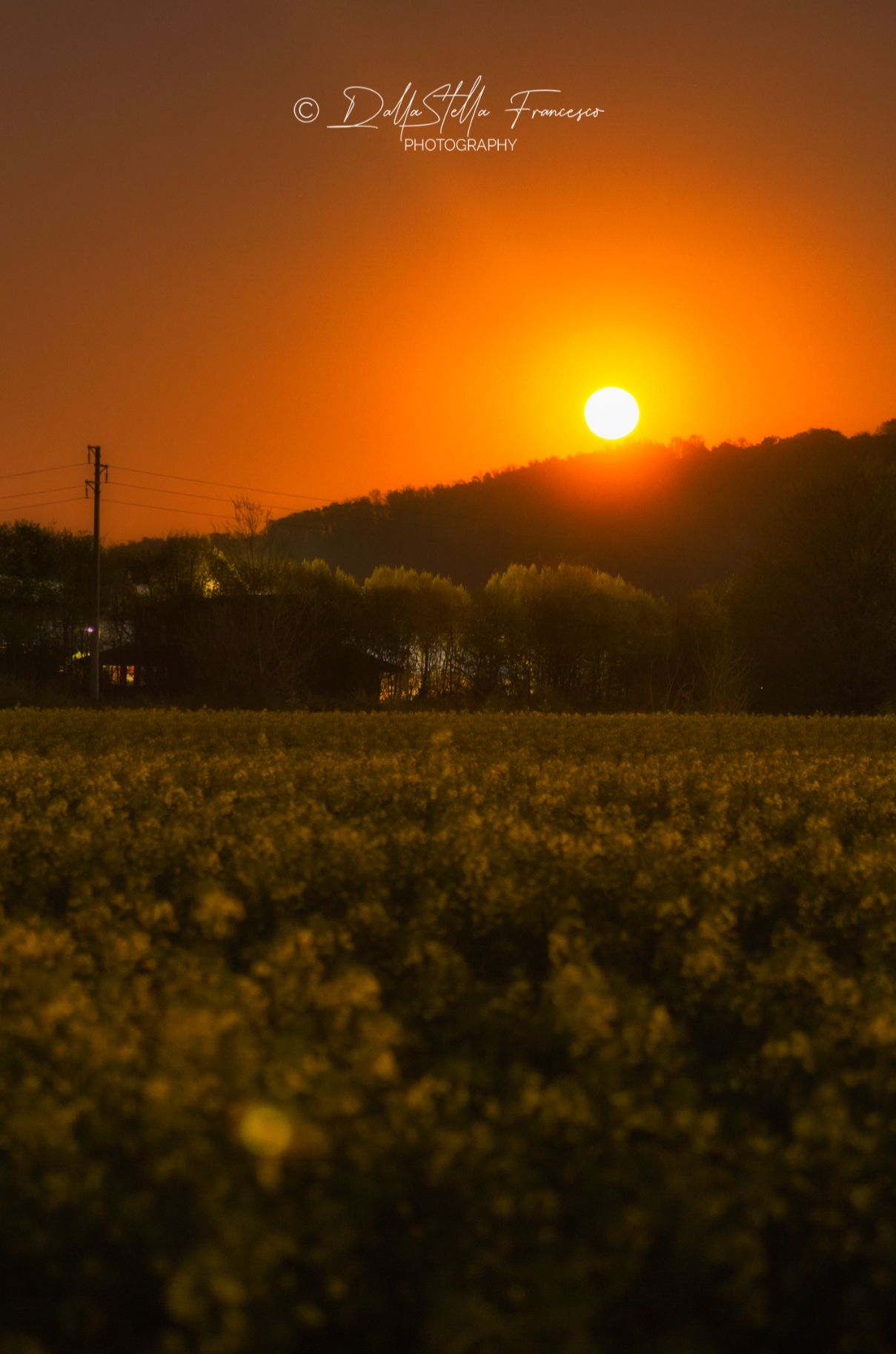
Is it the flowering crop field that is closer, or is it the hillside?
the flowering crop field

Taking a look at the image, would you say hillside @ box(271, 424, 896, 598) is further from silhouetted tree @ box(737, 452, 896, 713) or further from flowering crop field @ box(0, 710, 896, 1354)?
flowering crop field @ box(0, 710, 896, 1354)

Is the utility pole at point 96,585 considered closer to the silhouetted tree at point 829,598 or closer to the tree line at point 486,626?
the tree line at point 486,626

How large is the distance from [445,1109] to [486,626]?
147 feet

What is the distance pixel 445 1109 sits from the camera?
3.37 m

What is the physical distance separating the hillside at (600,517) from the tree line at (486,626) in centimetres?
747

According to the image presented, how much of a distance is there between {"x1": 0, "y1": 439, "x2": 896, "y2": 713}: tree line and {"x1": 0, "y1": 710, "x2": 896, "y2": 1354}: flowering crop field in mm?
38441

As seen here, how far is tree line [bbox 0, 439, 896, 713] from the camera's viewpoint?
46156 mm

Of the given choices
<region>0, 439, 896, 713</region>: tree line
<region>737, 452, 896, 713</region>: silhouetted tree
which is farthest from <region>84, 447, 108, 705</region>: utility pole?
<region>737, 452, 896, 713</region>: silhouetted tree

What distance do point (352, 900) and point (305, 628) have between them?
40.3 m

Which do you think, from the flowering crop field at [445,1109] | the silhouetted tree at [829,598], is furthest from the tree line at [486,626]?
the flowering crop field at [445,1109]

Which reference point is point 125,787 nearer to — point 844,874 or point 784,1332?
point 844,874

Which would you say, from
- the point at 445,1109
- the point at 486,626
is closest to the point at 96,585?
the point at 486,626

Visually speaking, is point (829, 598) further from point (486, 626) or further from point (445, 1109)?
point (445, 1109)

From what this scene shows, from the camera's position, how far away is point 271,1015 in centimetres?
406
